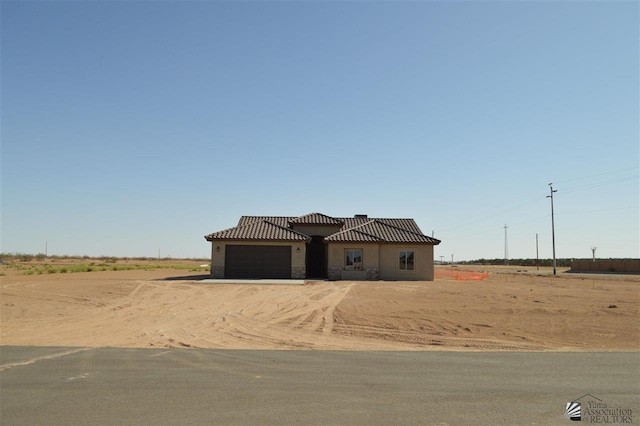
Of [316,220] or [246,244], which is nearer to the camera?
[246,244]

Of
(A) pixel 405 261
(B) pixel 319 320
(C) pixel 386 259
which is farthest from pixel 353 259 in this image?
(B) pixel 319 320

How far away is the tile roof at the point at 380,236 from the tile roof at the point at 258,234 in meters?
2.64

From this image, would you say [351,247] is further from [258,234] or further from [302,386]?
[302,386]

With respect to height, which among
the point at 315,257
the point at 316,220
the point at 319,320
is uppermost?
the point at 316,220

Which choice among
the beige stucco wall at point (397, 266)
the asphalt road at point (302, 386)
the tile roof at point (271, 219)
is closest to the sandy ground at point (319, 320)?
the asphalt road at point (302, 386)

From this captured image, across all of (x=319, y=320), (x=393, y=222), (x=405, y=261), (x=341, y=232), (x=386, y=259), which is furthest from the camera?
(x=393, y=222)

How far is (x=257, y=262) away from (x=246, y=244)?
1481 millimetres

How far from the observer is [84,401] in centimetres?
630

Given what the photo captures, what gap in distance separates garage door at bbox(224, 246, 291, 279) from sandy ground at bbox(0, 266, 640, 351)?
30.4 feet

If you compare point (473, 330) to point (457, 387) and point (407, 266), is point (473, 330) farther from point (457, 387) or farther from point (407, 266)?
point (407, 266)

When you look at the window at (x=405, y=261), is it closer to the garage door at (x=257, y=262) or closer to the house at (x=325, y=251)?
the house at (x=325, y=251)

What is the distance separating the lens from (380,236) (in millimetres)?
33750

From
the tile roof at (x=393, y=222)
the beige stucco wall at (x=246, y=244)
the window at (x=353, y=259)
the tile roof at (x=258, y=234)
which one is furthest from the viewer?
the tile roof at (x=393, y=222)

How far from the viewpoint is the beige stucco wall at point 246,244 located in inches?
1246
